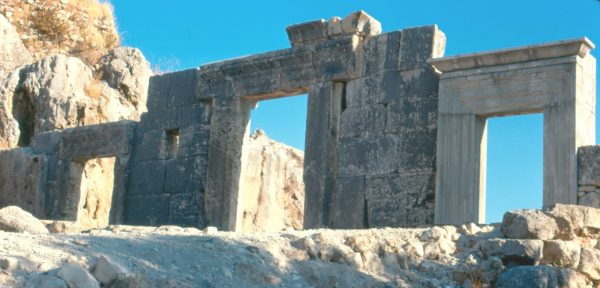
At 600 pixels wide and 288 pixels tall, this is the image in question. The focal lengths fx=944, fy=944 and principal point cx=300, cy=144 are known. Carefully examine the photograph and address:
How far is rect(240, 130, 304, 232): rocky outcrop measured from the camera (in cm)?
Result: 1545

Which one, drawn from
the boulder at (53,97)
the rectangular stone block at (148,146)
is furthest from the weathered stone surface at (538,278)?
the boulder at (53,97)

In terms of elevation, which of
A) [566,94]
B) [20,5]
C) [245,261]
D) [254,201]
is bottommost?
[245,261]

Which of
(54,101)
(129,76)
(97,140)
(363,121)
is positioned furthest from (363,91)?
(129,76)

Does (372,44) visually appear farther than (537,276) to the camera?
Yes

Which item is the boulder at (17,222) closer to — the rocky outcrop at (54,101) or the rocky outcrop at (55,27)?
the rocky outcrop at (54,101)

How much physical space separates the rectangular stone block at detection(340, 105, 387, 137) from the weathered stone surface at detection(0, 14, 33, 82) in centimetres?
974

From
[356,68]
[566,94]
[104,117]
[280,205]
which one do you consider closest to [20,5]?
[104,117]

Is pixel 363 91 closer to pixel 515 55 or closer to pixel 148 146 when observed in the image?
pixel 515 55

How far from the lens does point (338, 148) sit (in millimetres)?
11773

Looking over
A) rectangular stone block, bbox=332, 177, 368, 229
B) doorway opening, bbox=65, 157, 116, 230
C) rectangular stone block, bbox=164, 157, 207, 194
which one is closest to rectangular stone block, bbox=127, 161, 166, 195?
rectangular stone block, bbox=164, 157, 207, 194

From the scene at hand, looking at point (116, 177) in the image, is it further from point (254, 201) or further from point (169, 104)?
point (254, 201)

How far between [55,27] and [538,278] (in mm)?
18118

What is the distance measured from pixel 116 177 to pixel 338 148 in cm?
410

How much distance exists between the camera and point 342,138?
11.7m
